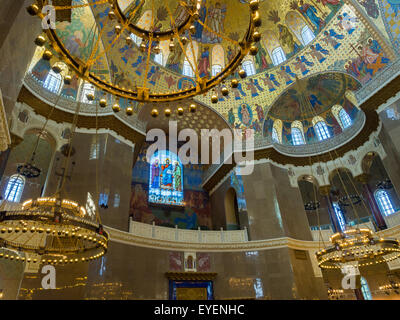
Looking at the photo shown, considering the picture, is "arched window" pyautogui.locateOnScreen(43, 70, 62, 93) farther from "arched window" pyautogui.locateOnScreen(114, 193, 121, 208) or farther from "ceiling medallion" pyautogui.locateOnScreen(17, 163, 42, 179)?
"arched window" pyautogui.locateOnScreen(114, 193, 121, 208)

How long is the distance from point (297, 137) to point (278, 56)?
5.52m

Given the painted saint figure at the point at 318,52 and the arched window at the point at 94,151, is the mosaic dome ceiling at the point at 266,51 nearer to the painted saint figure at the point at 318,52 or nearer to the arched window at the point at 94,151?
the painted saint figure at the point at 318,52

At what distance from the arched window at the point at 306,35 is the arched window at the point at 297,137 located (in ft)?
18.0

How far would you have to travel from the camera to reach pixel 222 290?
13.0 m

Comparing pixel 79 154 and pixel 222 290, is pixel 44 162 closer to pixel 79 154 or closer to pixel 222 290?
pixel 79 154

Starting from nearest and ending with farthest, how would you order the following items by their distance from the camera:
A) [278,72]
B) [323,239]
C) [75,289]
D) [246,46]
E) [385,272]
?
[246,46]
[75,289]
[323,239]
[385,272]
[278,72]

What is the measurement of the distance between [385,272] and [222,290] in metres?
10.5

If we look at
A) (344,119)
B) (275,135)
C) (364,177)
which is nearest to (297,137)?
(275,135)

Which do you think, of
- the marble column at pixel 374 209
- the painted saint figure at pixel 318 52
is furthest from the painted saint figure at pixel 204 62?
the marble column at pixel 374 209

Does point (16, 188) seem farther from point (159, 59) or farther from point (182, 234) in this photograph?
point (159, 59)

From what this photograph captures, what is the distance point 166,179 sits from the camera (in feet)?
59.0

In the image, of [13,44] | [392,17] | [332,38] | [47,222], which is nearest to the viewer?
[47,222]

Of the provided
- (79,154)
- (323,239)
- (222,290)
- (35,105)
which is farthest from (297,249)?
(35,105)

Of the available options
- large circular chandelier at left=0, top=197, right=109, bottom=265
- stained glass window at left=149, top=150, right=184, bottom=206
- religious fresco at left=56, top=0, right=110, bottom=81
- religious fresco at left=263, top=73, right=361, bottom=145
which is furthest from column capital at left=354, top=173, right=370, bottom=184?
religious fresco at left=56, top=0, right=110, bottom=81
